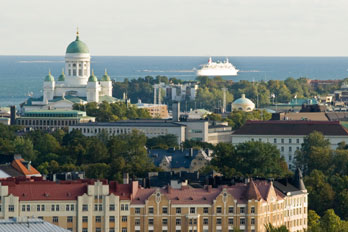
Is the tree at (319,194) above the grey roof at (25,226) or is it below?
below

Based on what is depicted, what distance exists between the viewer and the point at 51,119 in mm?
171750

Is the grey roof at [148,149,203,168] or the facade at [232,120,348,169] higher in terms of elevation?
the grey roof at [148,149,203,168]

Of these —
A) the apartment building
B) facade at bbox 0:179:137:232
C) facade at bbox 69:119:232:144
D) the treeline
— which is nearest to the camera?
facade at bbox 0:179:137:232

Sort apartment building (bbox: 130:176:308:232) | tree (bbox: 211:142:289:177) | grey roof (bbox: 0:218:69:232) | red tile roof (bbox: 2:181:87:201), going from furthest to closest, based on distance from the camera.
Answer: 1. tree (bbox: 211:142:289:177)
2. apartment building (bbox: 130:176:308:232)
3. red tile roof (bbox: 2:181:87:201)
4. grey roof (bbox: 0:218:69:232)

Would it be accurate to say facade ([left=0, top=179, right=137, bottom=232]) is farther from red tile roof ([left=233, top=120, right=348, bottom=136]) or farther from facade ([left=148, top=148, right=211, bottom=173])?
red tile roof ([left=233, top=120, right=348, bottom=136])

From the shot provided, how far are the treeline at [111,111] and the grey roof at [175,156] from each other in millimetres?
45638

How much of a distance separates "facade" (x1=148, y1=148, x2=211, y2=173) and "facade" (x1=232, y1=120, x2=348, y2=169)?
60.0 feet

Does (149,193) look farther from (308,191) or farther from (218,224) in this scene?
(308,191)

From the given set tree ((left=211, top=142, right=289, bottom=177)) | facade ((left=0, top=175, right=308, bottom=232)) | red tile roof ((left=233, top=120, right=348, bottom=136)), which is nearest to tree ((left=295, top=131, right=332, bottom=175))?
tree ((left=211, top=142, right=289, bottom=177))

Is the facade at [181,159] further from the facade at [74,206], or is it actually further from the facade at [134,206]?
the facade at [74,206]

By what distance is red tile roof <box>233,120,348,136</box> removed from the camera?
475 feet

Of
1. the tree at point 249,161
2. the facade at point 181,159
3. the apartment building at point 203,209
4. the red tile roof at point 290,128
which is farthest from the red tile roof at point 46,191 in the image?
the red tile roof at point 290,128

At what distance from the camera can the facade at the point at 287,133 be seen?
470 ft

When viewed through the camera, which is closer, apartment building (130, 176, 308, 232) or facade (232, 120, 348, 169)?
apartment building (130, 176, 308, 232)
